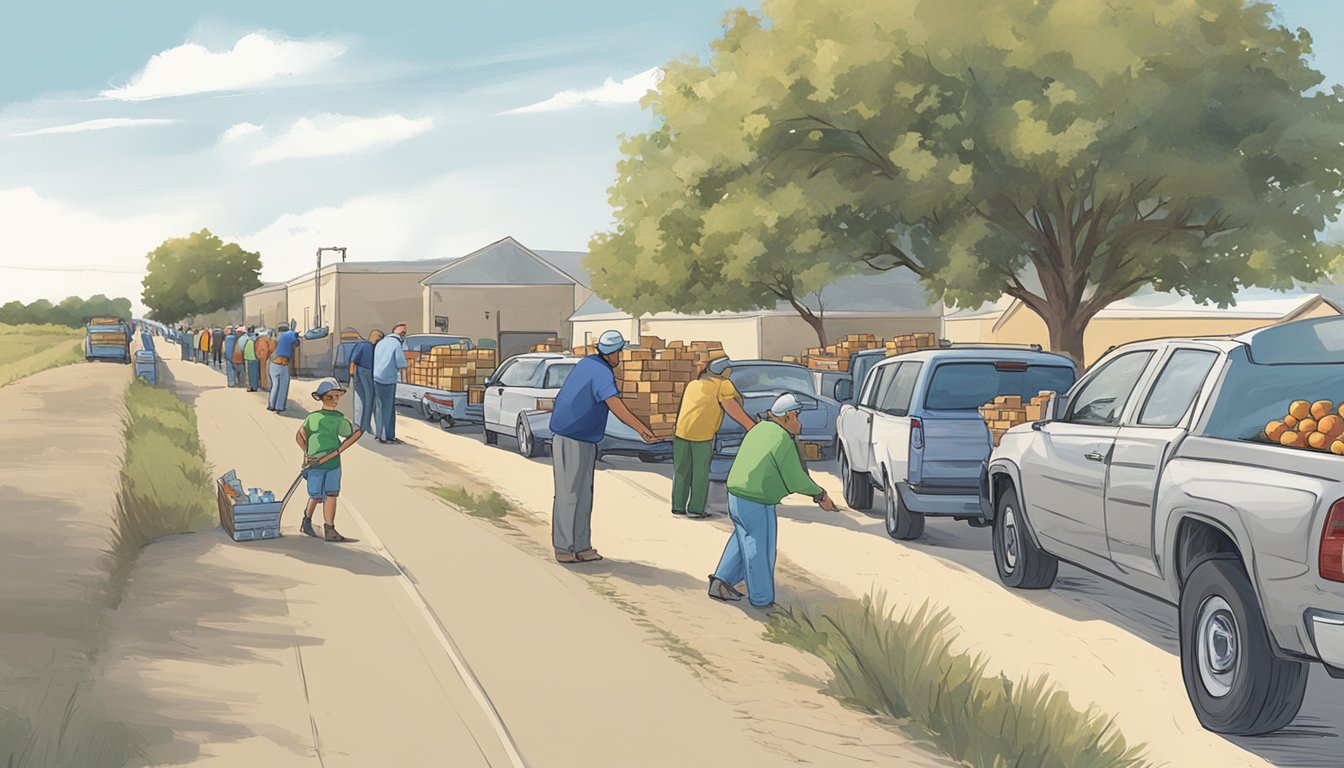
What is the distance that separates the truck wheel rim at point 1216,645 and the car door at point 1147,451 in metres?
0.83

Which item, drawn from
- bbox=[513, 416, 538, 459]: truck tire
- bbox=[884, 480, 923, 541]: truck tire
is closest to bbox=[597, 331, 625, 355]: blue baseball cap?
bbox=[884, 480, 923, 541]: truck tire

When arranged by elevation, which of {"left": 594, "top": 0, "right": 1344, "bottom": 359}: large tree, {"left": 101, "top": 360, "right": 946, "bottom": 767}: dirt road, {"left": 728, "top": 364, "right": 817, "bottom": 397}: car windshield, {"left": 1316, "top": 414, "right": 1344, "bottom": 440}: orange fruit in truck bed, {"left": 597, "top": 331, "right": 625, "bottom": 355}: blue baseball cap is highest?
{"left": 594, "top": 0, "right": 1344, "bottom": 359}: large tree

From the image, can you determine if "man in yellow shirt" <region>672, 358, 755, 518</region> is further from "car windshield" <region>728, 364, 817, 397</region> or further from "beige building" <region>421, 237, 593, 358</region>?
"beige building" <region>421, 237, 593, 358</region>

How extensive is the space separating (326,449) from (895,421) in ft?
16.9

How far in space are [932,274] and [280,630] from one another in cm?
2166

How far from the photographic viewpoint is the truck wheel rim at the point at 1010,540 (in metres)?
10.6

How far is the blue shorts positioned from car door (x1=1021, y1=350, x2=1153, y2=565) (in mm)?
5919

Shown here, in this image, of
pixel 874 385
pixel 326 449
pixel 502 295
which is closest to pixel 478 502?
pixel 326 449

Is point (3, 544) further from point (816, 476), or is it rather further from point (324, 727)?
point (816, 476)

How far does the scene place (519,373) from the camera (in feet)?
75.6

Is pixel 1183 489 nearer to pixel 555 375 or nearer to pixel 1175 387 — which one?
pixel 1175 387

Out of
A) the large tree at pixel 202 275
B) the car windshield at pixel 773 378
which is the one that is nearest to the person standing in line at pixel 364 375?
the car windshield at pixel 773 378

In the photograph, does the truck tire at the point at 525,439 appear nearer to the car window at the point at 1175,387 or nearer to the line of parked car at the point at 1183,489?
the line of parked car at the point at 1183,489

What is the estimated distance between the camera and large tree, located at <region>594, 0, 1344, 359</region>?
82.7 ft
